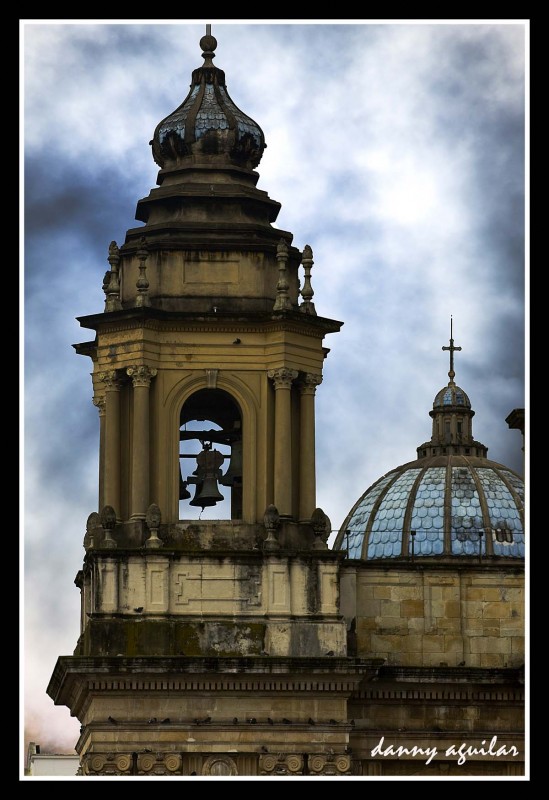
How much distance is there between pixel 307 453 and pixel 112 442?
3.94 m

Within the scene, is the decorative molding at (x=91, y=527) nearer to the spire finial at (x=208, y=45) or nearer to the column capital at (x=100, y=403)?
the column capital at (x=100, y=403)

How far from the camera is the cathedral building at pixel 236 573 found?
208 feet

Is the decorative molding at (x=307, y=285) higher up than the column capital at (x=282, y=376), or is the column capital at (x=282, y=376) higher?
the decorative molding at (x=307, y=285)

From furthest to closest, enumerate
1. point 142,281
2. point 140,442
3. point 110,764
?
point 142,281, point 140,442, point 110,764

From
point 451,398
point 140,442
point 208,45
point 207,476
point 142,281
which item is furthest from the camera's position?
point 451,398

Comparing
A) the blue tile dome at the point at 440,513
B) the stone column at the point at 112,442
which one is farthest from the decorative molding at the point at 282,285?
the blue tile dome at the point at 440,513

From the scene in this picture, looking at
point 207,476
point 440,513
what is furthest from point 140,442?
point 440,513

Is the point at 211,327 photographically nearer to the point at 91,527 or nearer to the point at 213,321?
the point at 213,321

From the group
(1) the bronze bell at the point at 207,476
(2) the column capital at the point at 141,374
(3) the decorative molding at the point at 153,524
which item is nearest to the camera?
(3) the decorative molding at the point at 153,524

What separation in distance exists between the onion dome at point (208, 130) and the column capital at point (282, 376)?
17.4 ft

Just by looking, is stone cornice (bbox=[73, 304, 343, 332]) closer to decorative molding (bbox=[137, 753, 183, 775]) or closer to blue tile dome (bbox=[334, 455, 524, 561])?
decorative molding (bbox=[137, 753, 183, 775])

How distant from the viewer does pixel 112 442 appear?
216ft

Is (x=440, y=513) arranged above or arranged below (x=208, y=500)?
above

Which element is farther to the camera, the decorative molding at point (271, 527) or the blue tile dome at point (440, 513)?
the blue tile dome at point (440, 513)
